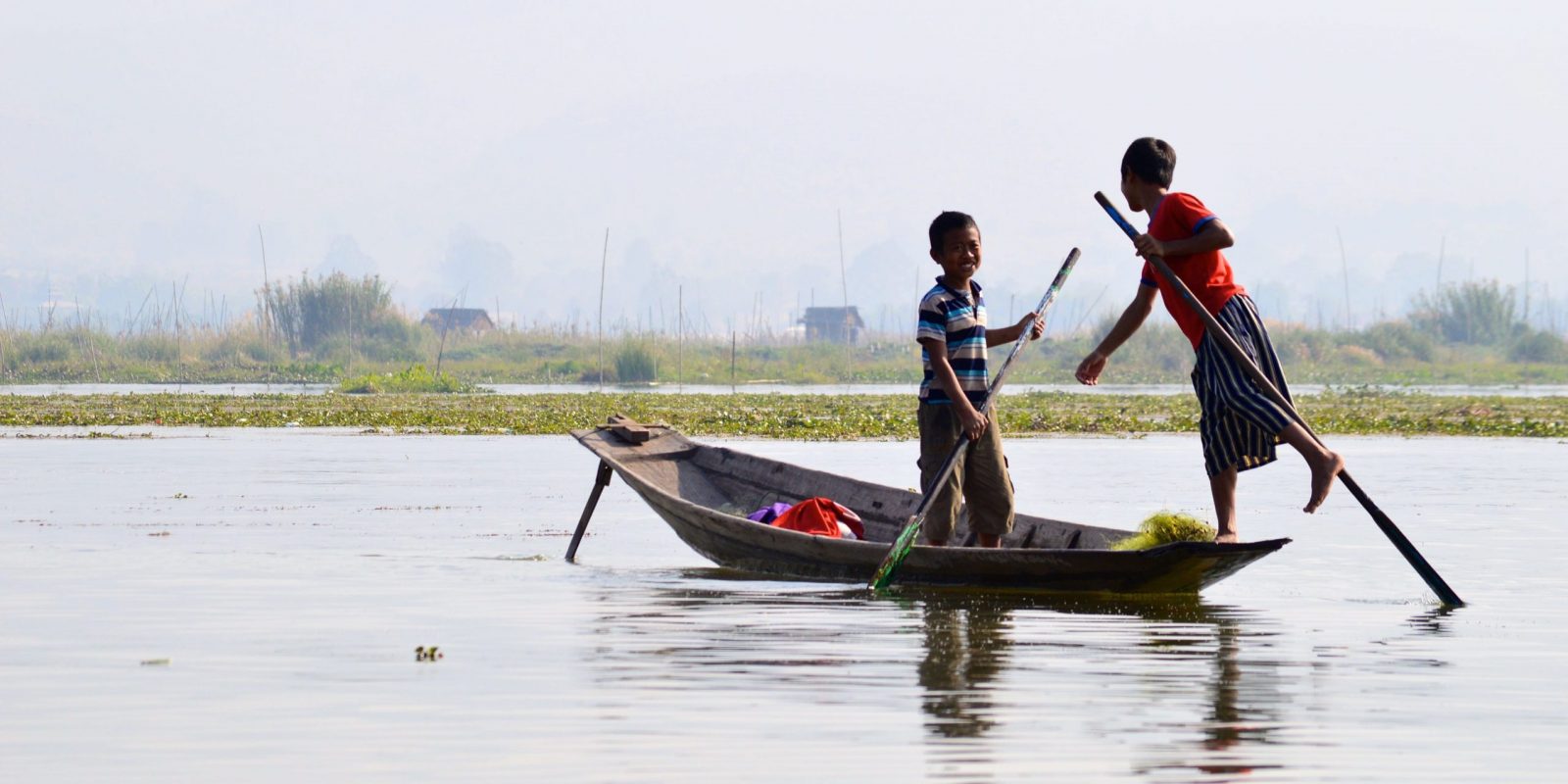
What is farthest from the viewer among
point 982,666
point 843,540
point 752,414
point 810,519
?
point 752,414

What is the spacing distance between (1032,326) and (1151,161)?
820mm

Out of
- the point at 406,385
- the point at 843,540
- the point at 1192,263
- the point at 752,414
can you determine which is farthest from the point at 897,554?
the point at 406,385

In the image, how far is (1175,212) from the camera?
6.27m

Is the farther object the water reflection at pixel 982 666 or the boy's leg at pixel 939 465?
the boy's leg at pixel 939 465

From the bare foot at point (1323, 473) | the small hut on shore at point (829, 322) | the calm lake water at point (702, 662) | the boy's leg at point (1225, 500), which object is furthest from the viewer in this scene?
the small hut on shore at point (829, 322)

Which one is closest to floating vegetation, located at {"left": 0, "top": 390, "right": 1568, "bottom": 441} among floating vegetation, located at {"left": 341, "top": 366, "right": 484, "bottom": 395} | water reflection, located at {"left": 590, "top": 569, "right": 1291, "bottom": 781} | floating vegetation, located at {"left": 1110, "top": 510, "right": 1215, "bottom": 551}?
floating vegetation, located at {"left": 341, "top": 366, "right": 484, "bottom": 395}

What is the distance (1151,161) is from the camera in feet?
21.1

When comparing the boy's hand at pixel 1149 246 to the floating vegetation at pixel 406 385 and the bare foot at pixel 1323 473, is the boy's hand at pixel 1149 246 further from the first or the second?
the floating vegetation at pixel 406 385

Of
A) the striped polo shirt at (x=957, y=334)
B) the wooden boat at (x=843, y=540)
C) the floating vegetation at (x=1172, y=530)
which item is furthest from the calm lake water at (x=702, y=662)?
the striped polo shirt at (x=957, y=334)

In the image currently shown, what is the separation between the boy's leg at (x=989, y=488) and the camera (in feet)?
22.2

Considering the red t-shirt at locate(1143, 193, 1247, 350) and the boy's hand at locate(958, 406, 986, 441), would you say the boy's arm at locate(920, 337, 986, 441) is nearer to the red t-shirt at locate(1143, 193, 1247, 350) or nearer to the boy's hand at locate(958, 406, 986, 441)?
the boy's hand at locate(958, 406, 986, 441)

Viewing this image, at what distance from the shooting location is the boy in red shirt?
6152 millimetres

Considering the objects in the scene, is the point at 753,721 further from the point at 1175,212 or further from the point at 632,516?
the point at 632,516

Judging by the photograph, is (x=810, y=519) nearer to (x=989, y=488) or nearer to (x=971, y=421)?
(x=989, y=488)
